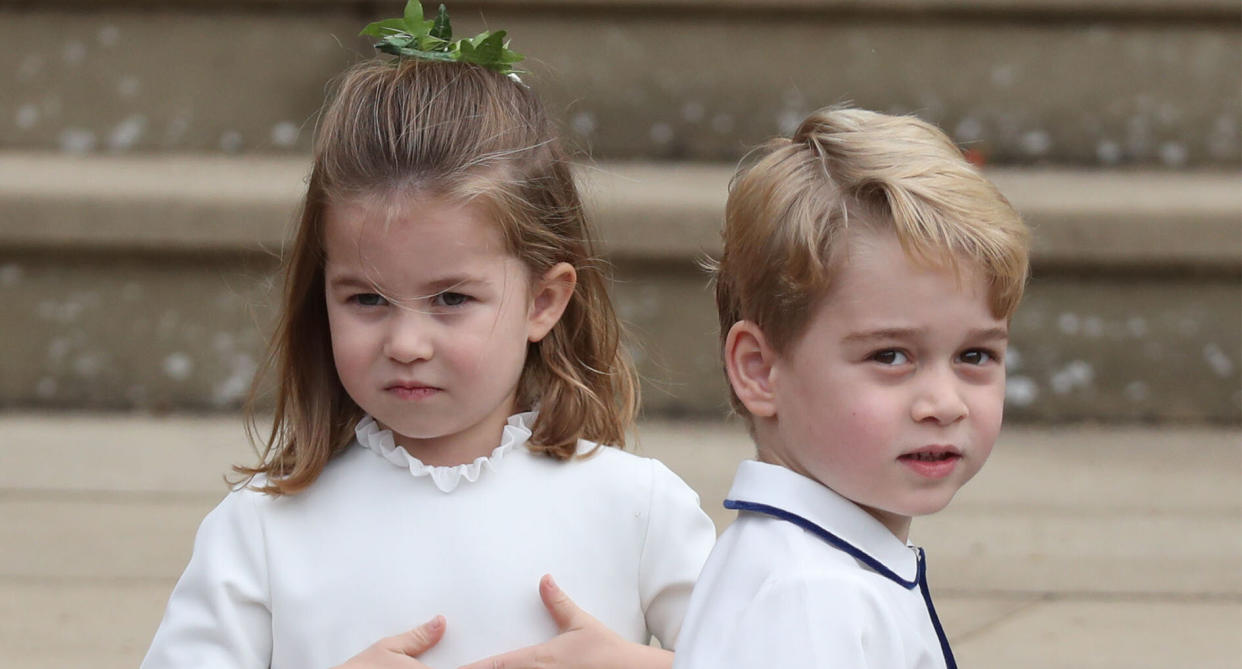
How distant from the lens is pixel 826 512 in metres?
1.85

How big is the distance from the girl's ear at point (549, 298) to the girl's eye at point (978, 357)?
26.3 inches

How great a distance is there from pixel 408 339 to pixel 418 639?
0.39m

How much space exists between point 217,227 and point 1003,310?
146 inches

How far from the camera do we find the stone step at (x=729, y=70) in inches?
212

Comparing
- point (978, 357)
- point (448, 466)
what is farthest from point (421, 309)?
point (978, 357)

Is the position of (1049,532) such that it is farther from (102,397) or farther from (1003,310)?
(102,397)

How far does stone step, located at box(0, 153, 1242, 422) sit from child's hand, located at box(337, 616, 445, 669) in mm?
2957

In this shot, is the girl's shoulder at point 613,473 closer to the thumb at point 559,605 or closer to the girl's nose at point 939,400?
the thumb at point 559,605

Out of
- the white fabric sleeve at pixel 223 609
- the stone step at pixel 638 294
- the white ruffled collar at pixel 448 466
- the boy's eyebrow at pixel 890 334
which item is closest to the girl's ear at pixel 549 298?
the white ruffled collar at pixel 448 466

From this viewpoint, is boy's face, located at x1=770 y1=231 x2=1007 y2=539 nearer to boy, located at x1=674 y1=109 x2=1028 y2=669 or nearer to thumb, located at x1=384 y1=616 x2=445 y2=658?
boy, located at x1=674 y1=109 x2=1028 y2=669

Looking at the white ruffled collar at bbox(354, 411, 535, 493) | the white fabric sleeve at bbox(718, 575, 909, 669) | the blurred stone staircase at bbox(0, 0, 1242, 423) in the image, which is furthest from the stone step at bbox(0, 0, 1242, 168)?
the white fabric sleeve at bbox(718, 575, 909, 669)

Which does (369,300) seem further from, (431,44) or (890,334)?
(890,334)

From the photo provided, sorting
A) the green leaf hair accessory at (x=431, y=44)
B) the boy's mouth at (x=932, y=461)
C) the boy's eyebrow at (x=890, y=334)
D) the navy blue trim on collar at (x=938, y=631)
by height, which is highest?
the green leaf hair accessory at (x=431, y=44)

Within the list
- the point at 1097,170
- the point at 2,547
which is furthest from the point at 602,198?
the point at 2,547
